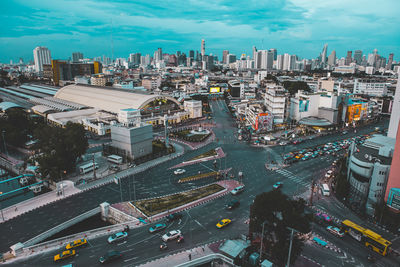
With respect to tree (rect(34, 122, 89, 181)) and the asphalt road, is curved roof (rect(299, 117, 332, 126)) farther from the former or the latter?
tree (rect(34, 122, 89, 181))

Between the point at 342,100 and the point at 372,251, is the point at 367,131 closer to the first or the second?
the point at 342,100

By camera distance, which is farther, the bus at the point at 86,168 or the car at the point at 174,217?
the bus at the point at 86,168

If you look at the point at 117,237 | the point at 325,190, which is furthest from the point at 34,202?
the point at 325,190

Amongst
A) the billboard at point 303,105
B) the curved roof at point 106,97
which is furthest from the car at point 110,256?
the billboard at point 303,105

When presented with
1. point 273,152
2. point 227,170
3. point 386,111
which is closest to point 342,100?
point 386,111

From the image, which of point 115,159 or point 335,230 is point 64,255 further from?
point 335,230

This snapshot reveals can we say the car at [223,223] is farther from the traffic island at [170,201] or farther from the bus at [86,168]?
the bus at [86,168]
